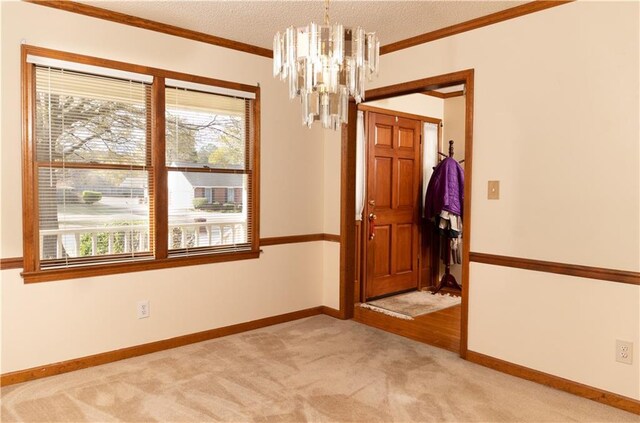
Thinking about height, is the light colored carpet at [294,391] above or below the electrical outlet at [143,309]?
below

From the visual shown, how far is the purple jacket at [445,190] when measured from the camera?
518 centimetres

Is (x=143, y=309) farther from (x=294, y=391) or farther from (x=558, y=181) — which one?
(x=558, y=181)

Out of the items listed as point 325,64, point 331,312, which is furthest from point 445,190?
point 325,64

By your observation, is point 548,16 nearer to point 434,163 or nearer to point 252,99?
point 252,99

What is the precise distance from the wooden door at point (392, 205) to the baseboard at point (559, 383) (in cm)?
181

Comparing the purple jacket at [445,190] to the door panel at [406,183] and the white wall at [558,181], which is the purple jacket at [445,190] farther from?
the white wall at [558,181]

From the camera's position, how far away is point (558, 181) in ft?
9.50

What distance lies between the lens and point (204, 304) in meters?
3.74

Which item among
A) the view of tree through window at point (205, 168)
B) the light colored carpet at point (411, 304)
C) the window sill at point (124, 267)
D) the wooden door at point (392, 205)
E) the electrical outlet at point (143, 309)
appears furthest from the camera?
the wooden door at point (392, 205)

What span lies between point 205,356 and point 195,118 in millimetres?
1860

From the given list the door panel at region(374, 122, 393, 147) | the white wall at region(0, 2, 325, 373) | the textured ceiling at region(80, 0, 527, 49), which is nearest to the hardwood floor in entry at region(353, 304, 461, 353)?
the white wall at region(0, 2, 325, 373)

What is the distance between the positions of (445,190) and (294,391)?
319 cm

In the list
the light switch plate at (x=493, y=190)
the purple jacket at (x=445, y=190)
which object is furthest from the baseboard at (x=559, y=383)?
the purple jacket at (x=445, y=190)

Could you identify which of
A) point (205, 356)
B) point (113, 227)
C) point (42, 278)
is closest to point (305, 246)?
point (205, 356)
